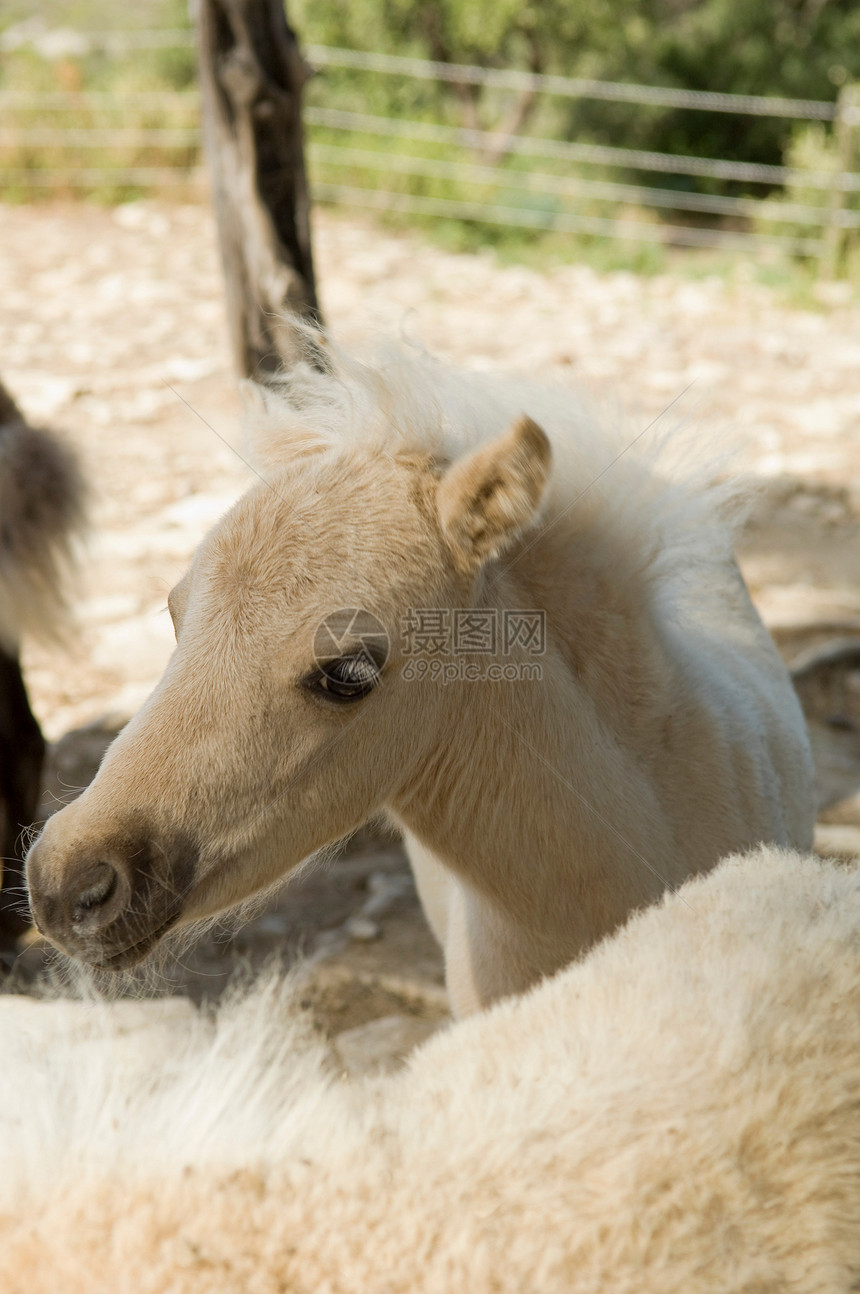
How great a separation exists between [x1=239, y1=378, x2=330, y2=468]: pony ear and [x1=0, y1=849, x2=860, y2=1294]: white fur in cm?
106

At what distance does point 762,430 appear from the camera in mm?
7035

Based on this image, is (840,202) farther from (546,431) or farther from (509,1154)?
(509,1154)

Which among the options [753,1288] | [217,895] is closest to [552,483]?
[217,895]

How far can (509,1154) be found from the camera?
3.06ft

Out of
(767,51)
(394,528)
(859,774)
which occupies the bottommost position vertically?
(859,774)

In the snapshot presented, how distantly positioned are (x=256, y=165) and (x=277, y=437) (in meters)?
2.77

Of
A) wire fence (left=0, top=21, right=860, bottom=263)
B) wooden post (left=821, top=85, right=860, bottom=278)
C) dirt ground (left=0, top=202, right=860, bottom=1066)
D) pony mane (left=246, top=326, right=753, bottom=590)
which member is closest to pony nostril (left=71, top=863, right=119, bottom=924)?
dirt ground (left=0, top=202, right=860, bottom=1066)

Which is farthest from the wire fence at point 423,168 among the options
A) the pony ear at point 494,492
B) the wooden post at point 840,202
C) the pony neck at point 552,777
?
the pony ear at point 494,492

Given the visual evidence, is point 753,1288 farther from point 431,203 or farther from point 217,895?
point 431,203

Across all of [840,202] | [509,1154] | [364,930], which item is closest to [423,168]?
[840,202]

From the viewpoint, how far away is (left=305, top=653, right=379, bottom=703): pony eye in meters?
1.62

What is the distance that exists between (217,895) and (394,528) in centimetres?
64

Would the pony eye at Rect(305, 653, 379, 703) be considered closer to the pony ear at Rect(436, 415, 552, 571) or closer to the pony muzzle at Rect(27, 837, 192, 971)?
the pony ear at Rect(436, 415, 552, 571)

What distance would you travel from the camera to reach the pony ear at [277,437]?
186cm
